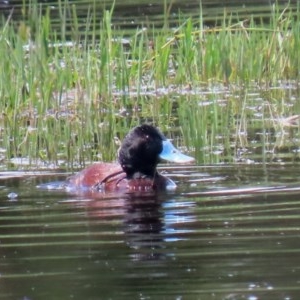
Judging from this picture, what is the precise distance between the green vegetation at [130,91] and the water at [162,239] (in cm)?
96

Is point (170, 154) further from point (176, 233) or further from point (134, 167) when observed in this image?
point (176, 233)

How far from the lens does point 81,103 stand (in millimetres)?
9906

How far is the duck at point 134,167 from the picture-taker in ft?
26.2

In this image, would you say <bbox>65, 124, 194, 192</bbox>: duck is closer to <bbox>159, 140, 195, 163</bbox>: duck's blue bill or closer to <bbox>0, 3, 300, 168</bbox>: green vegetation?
<bbox>159, 140, 195, 163</bbox>: duck's blue bill

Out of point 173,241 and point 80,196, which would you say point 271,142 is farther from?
point 173,241

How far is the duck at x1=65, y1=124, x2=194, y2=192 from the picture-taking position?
798 centimetres

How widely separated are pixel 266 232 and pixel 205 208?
2.80 ft

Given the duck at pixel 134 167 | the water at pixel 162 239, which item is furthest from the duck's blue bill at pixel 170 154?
the water at pixel 162 239

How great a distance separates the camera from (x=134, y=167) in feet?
26.7

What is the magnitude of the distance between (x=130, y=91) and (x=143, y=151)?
3.76 metres

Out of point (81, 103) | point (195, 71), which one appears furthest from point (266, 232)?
point (195, 71)

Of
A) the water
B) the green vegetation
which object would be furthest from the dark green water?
the green vegetation

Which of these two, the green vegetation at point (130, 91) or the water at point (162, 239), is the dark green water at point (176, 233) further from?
the green vegetation at point (130, 91)

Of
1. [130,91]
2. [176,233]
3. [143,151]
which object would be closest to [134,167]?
[143,151]
